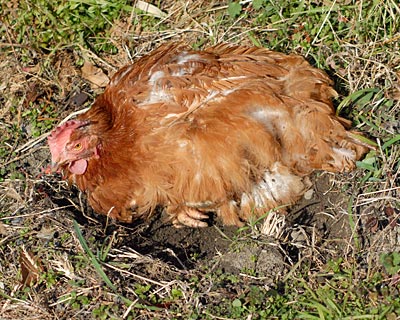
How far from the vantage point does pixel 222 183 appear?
3.44 m

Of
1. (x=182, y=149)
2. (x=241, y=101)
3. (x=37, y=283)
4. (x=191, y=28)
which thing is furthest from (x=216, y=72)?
(x=37, y=283)

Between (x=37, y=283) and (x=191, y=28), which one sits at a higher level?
(x=191, y=28)

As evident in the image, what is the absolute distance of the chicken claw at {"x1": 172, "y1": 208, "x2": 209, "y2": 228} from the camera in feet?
12.2

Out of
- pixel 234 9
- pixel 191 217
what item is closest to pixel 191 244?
pixel 191 217

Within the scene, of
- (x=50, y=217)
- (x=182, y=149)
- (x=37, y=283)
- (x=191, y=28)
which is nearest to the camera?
(x=182, y=149)

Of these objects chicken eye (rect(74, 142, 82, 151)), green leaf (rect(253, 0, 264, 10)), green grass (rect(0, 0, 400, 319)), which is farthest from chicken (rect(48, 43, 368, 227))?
green leaf (rect(253, 0, 264, 10))

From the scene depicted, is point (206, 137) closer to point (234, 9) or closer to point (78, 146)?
point (78, 146)

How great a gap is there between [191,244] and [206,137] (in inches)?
28.4

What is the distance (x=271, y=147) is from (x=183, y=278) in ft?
2.65

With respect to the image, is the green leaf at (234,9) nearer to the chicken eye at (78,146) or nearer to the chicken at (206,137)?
the chicken at (206,137)

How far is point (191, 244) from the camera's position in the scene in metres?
3.79

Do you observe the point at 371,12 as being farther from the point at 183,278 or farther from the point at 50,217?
the point at 50,217

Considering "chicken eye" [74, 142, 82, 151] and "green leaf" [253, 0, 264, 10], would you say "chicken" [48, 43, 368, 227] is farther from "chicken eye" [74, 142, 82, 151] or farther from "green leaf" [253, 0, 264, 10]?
"green leaf" [253, 0, 264, 10]

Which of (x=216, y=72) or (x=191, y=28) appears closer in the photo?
(x=216, y=72)
